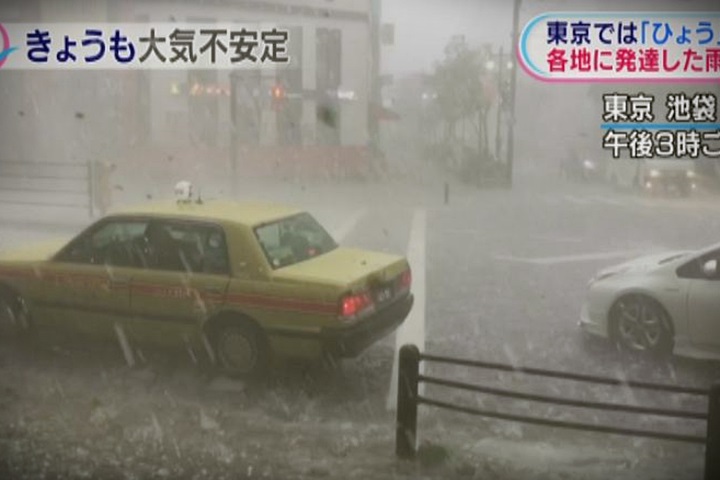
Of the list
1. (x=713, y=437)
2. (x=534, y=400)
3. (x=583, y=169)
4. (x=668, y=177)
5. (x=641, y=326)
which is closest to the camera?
(x=713, y=437)

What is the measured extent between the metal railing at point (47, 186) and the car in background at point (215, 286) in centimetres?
1064

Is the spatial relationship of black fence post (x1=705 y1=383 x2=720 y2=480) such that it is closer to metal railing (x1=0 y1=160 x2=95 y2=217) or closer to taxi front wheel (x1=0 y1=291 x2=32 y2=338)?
taxi front wheel (x1=0 y1=291 x2=32 y2=338)

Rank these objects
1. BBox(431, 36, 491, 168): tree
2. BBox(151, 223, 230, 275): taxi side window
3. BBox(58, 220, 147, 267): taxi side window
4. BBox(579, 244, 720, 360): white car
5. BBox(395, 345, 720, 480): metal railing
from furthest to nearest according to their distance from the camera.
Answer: BBox(431, 36, 491, 168): tree < BBox(579, 244, 720, 360): white car < BBox(58, 220, 147, 267): taxi side window < BBox(151, 223, 230, 275): taxi side window < BBox(395, 345, 720, 480): metal railing

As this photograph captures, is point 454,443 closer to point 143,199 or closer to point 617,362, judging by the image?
point 617,362

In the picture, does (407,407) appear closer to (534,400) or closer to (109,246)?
(534,400)

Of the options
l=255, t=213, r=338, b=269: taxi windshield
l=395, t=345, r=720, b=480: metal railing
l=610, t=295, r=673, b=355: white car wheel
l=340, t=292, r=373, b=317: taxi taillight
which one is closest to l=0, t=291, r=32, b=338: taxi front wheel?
l=255, t=213, r=338, b=269: taxi windshield

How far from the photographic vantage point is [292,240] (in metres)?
7.20

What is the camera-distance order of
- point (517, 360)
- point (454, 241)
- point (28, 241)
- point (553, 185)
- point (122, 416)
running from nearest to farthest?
point (122, 416) < point (517, 360) < point (28, 241) < point (454, 241) < point (553, 185)

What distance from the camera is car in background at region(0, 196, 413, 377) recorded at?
6434 millimetres

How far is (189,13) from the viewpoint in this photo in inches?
1166

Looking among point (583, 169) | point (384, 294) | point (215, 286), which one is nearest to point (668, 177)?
point (583, 169)

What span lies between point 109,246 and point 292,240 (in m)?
1.63

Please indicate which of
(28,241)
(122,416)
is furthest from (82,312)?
(28,241)

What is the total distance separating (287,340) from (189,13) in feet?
83.8
